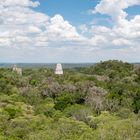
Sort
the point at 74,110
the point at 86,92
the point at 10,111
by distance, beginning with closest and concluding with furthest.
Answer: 1. the point at 10,111
2. the point at 74,110
3. the point at 86,92

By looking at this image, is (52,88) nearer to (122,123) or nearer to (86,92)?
(86,92)

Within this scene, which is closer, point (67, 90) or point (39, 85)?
point (67, 90)

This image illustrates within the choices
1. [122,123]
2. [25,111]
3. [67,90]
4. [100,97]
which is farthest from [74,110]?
[122,123]

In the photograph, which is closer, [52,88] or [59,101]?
[59,101]

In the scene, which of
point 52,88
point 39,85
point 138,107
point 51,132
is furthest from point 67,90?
point 51,132

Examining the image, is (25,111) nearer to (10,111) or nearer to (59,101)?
(10,111)

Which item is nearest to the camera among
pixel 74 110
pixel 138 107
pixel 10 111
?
pixel 10 111

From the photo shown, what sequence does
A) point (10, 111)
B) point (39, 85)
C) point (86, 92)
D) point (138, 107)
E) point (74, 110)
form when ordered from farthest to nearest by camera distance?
point (39, 85)
point (86, 92)
point (138, 107)
point (74, 110)
point (10, 111)
